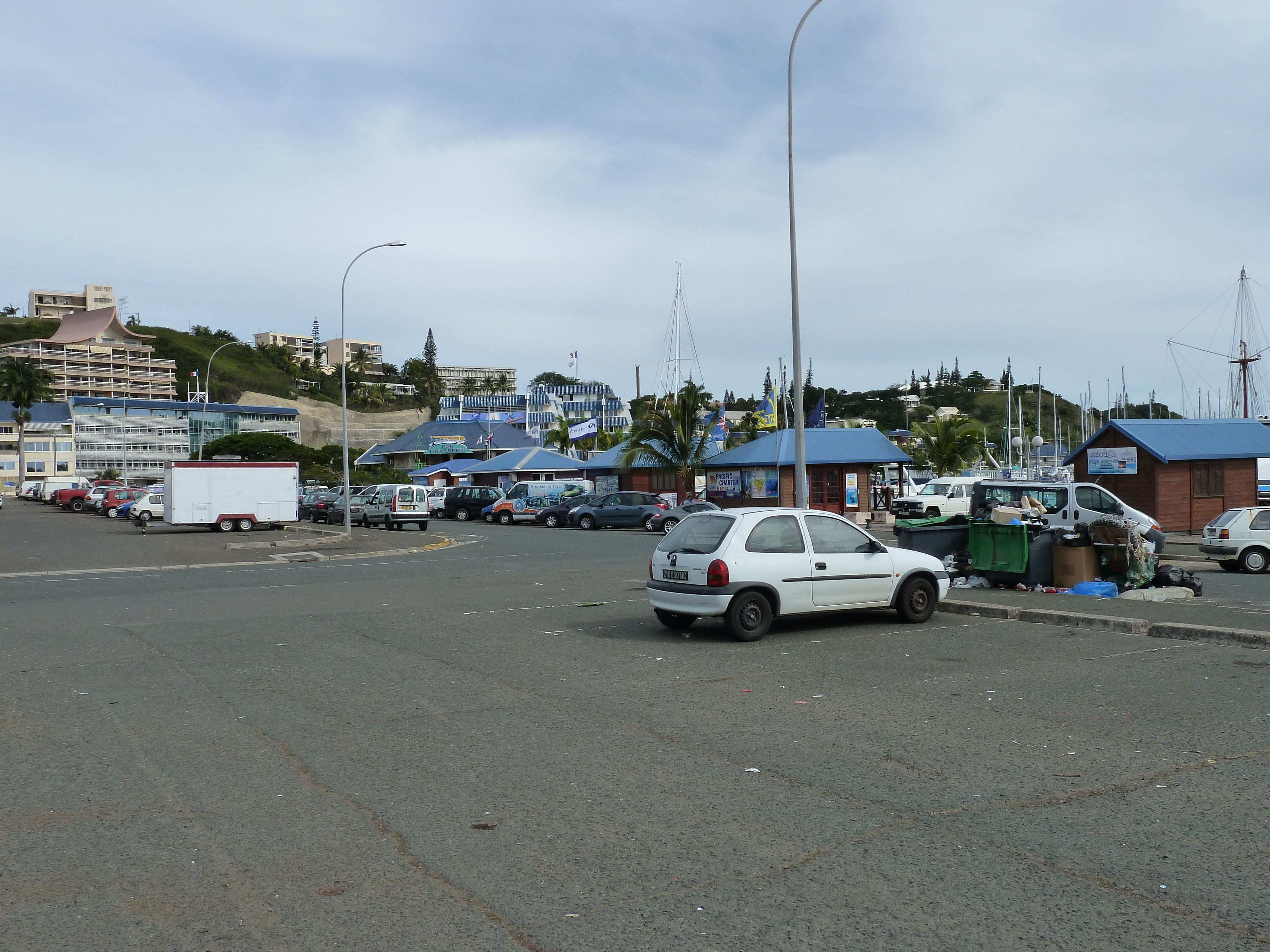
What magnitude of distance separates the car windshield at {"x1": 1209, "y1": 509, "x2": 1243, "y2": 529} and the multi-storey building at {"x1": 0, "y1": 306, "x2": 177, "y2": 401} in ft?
489

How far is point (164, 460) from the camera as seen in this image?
132m

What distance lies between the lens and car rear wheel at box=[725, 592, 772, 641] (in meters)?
11.5

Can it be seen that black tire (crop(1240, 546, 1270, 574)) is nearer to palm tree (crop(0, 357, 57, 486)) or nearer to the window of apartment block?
the window of apartment block

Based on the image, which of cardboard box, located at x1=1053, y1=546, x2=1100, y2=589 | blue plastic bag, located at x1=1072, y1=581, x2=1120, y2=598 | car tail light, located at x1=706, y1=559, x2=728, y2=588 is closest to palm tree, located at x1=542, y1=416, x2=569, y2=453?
cardboard box, located at x1=1053, y1=546, x2=1100, y2=589

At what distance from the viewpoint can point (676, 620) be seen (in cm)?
1261

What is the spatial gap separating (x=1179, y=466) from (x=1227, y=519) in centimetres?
1052

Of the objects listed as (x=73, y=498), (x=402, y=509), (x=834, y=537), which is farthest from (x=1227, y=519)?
(x=73, y=498)

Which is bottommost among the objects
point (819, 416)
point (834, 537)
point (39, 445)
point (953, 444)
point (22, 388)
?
point (834, 537)

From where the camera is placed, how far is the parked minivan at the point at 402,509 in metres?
44.7

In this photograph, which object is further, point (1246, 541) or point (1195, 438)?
point (1195, 438)

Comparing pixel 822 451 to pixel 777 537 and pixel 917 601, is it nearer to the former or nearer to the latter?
pixel 917 601

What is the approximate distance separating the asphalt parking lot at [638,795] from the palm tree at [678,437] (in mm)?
36069

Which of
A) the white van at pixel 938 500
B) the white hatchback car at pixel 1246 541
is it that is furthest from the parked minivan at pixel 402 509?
the white hatchback car at pixel 1246 541

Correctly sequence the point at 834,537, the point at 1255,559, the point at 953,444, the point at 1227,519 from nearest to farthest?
the point at 834,537
the point at 1255,559
the point at 1227,519
the point at 953,444
